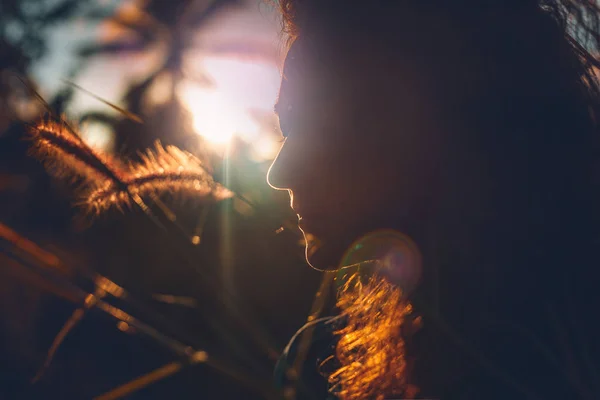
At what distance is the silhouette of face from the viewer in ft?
3.48

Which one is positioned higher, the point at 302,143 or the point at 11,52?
the point at 11,52

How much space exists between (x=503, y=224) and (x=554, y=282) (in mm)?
140

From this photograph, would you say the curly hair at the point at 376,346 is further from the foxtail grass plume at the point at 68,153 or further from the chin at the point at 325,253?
the foxtail grass plume at the point at 68,153

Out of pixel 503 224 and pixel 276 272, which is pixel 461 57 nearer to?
pixel 503 224

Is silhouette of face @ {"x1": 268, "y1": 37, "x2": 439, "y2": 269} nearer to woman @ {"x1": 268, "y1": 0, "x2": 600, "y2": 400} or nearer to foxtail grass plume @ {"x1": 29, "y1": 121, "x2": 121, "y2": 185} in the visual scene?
woman @ {"x1": 268, "y1": 0, "x2": 600, "y2": 400}

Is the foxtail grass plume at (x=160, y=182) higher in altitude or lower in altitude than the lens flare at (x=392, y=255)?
higher

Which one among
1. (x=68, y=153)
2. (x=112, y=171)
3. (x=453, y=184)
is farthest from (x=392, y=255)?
(x=68, y=153)

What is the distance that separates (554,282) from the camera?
31.4 inches

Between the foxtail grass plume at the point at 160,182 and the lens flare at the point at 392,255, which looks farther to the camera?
the foxtail grass plume at the point at 160,182

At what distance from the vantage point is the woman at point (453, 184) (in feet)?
2.60

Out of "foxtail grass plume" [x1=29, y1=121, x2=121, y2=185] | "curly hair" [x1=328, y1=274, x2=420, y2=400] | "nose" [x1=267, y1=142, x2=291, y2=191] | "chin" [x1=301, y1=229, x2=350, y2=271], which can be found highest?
"foxtail grass plume" [x1=29, y1=121, x2=121, y2=185]

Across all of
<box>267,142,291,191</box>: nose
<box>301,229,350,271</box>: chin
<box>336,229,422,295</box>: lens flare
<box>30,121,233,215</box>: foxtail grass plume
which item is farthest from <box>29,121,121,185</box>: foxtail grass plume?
<box>336,229,422,295</box>: lens flare

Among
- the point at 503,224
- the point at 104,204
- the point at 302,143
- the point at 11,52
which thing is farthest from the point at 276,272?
the point at 503,224

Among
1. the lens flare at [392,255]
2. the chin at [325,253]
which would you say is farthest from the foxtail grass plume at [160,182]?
the lens flare at [392,255]
